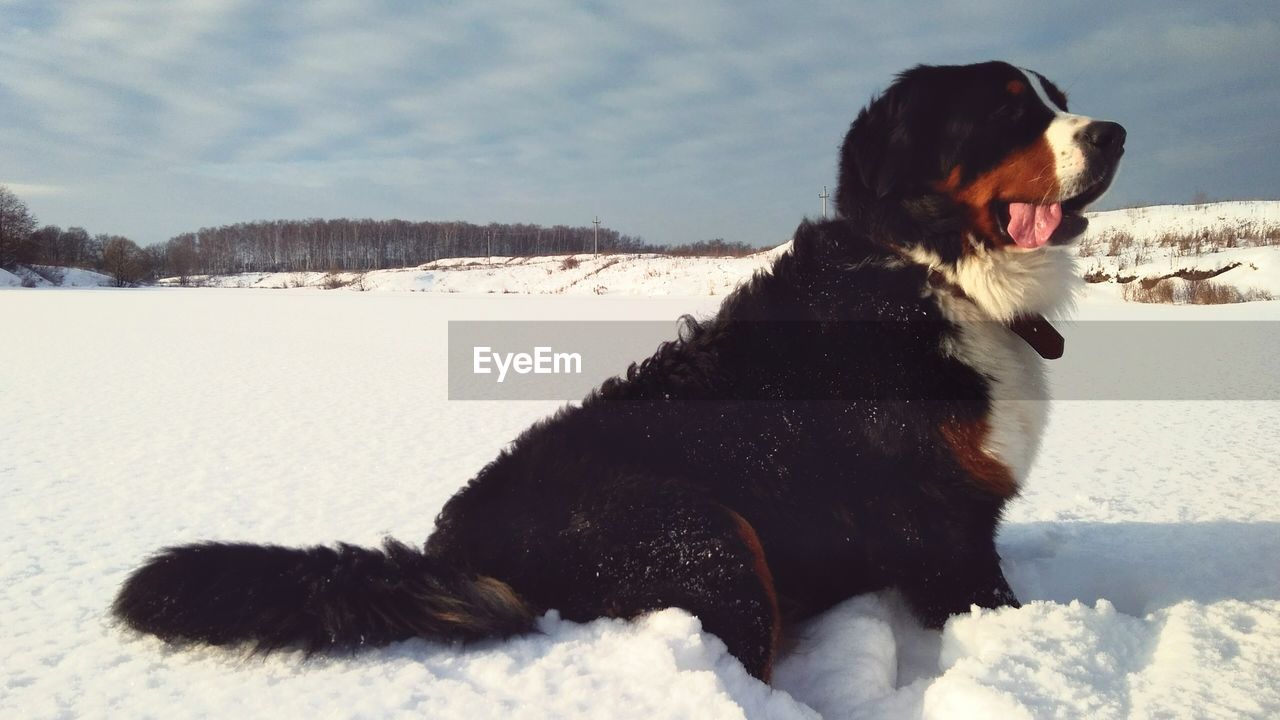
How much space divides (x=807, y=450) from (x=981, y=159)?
4.22 ft

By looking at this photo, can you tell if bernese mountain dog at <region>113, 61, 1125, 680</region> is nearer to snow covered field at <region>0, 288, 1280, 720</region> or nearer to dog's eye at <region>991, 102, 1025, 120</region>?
dog's eye at <region>991, 102, 1025, 120</region>

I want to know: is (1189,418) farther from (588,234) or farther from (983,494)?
(588,234)

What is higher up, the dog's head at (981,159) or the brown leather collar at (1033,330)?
the dog's head at (981,159)

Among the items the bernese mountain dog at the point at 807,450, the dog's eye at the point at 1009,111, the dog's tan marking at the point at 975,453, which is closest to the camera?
the bernese mountain dog at the point at 807,450

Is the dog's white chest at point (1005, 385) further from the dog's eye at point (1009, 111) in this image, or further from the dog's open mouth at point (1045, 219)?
the dog's eye at point (1009, 111)

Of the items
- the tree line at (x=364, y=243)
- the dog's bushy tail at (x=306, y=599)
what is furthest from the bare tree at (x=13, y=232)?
the dog's bushy tail at (x=306, y=599)

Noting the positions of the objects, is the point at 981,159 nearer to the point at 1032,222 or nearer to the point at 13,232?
the point at 1032,222

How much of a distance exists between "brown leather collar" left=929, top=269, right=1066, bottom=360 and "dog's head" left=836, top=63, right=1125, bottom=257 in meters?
0.10

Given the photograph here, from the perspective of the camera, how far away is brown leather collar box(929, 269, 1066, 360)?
2623 millimetres

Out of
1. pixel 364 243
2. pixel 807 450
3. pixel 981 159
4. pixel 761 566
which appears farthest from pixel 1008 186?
pixel 364 243

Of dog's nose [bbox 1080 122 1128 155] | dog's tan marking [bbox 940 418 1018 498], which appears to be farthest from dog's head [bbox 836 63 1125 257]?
dog's tan marking [bbox 940 418 1018 498]

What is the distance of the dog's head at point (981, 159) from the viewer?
8.32 ft

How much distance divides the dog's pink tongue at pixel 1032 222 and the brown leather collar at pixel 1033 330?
0.90 ft

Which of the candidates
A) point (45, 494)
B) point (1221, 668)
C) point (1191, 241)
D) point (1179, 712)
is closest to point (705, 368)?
point (1179, 712)
